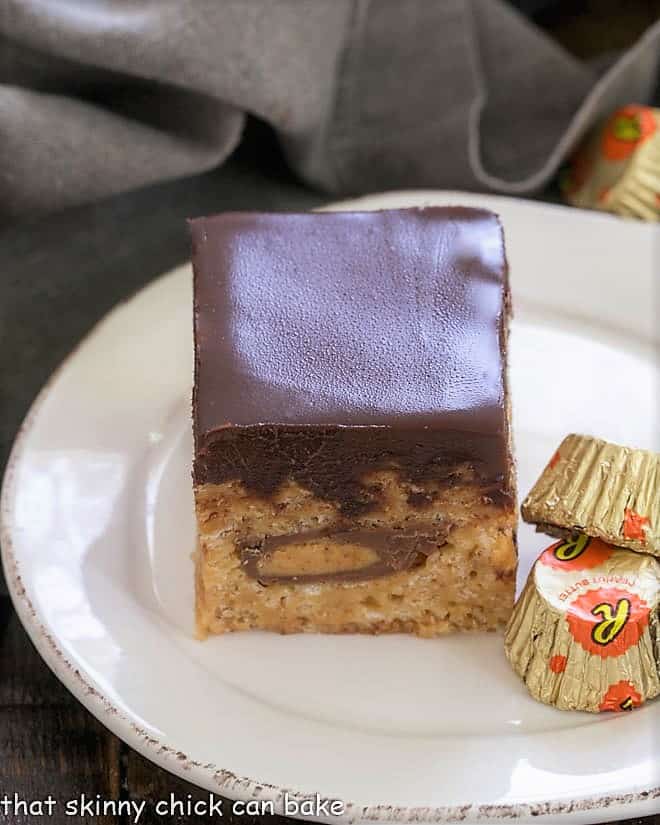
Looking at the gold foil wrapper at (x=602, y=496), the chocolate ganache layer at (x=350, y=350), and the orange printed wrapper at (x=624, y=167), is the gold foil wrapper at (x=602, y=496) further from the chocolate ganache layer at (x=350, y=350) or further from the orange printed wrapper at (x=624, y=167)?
the orange printed wrapper at (x=624, y=167)

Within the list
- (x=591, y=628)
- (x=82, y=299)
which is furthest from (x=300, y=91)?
(x=591, y=628)

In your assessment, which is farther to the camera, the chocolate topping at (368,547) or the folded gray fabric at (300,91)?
the folded gray fabric at (300,91)

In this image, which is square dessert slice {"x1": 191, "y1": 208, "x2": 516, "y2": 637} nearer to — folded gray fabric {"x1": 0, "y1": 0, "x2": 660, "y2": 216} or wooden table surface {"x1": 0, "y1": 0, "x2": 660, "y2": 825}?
wooden table surface {"x1": 0, "y1": 0, "x2": 660, "y2": 825}

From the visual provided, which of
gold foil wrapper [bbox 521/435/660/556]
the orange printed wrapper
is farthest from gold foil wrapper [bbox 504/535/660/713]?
the orange printed wrapper

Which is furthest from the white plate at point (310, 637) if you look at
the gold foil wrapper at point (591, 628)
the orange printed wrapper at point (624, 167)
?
the orange printed wrapper at point (624, 167)

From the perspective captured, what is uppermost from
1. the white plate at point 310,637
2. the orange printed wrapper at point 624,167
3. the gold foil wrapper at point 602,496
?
the orange printed wrapper at point 624,167

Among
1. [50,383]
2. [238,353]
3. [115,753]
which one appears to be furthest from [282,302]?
[115,753]

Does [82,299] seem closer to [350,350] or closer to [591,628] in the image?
[350,350]
